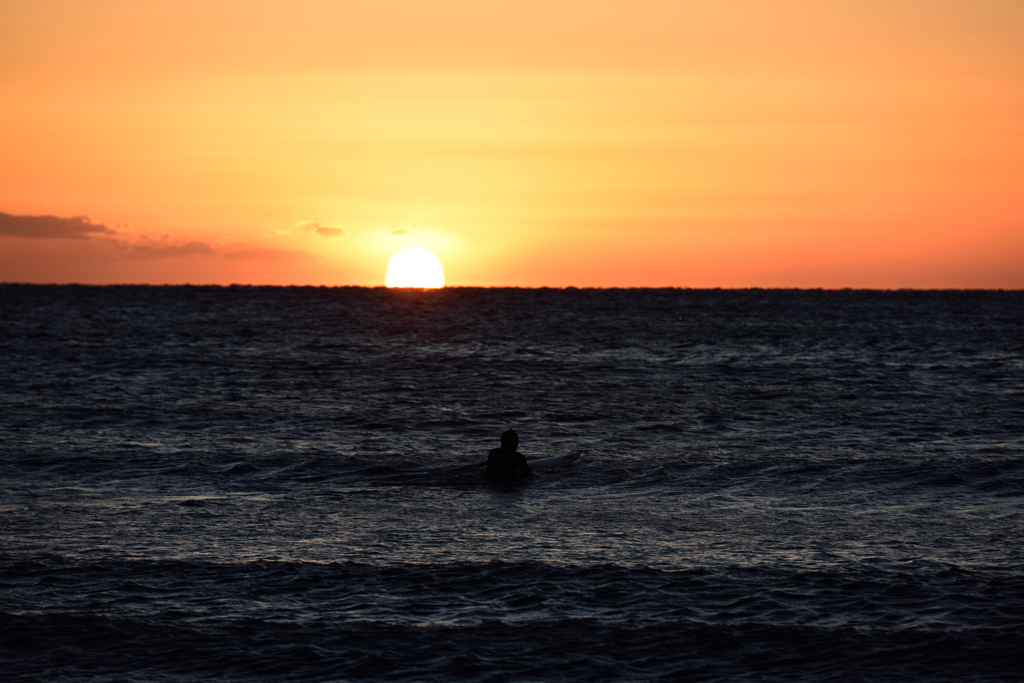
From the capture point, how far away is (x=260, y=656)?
38.2 ft

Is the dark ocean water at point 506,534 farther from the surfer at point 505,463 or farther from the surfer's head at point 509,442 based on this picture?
the surfer's head at point 509,442

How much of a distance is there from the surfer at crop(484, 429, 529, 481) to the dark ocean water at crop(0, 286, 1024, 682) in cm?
103

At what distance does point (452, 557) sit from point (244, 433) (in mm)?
15146

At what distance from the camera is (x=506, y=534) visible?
Answer: 1708 cm

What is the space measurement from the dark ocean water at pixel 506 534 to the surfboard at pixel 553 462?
1.23ft

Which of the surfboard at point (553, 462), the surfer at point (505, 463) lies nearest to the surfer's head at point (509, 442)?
the surfer at point (505, 463)

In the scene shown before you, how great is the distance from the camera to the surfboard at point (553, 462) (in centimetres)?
2338

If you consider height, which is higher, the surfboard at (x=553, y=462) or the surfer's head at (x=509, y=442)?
the surfer's head at (x=509, y=442)

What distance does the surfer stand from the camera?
21.9 meters

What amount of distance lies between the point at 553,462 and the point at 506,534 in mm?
6725

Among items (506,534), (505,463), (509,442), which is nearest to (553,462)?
(509,442)

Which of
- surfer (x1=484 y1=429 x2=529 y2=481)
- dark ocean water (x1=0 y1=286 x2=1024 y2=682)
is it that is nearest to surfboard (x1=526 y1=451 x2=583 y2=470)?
dark ocean water (x1=0 y1=286 x2=1024 y2=682)

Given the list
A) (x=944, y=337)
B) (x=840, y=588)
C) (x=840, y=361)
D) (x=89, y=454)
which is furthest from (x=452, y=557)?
(x=944, y=337)

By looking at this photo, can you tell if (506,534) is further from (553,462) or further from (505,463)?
(553,462)
